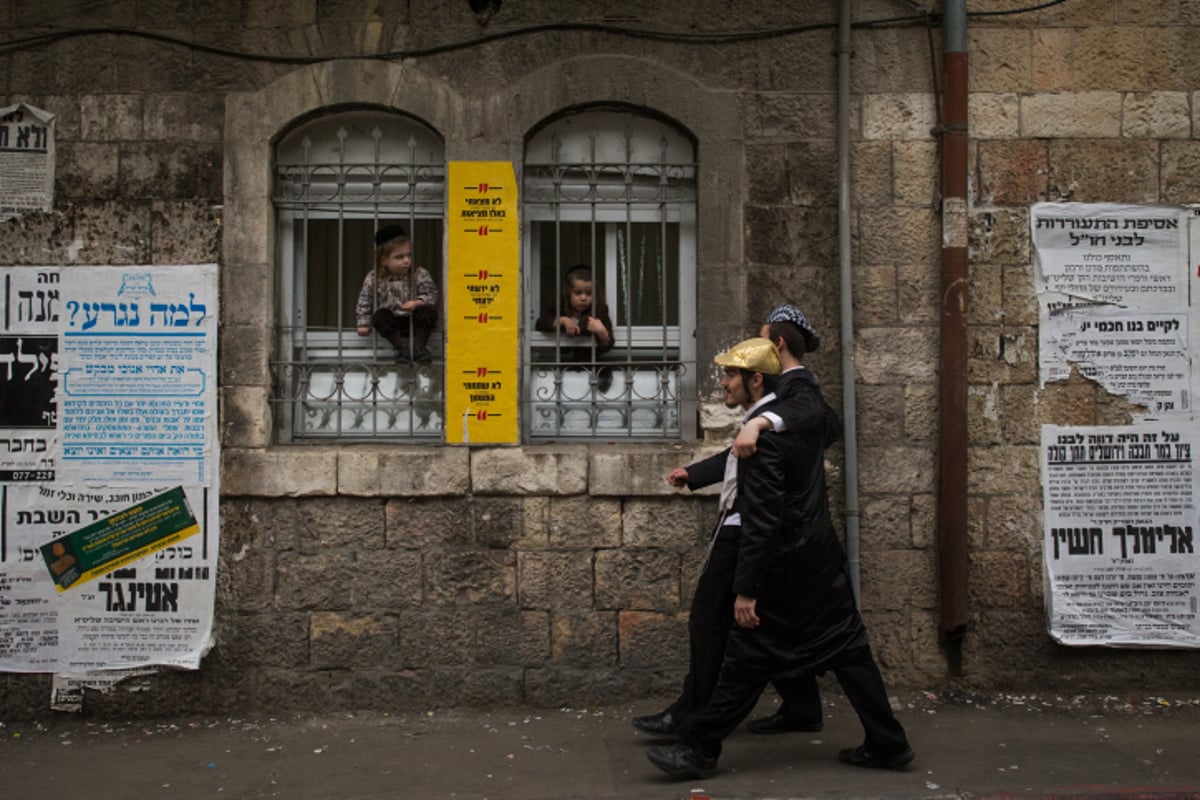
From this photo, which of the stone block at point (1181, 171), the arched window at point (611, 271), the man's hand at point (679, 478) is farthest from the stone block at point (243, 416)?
the stone block at point (1181, 171)

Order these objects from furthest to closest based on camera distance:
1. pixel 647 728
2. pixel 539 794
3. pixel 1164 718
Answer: pixel 1164 718, pixel 647 728, pixel 539 794

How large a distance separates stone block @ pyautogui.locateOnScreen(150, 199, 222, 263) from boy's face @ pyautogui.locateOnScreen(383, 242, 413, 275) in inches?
28.7

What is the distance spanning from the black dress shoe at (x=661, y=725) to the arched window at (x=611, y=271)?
4.97 ft

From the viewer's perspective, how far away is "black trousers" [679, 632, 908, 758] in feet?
14.4

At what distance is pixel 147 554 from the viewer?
5.58 m

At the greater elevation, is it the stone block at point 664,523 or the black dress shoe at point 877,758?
the stone block at point 664,523

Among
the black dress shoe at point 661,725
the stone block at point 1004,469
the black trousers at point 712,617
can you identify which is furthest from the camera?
the stone block at point 1004,469

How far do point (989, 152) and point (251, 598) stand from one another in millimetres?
4400

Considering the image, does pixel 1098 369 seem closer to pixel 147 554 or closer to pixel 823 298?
pixel 823 298

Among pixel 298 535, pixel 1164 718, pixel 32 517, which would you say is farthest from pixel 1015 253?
pixel 32 517

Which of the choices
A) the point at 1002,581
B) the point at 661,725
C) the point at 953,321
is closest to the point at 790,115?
the point at 953,321

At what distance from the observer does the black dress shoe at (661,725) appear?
16.2ft

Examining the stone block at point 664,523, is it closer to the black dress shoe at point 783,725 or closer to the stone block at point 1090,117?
the black dress shoe at point 783,725

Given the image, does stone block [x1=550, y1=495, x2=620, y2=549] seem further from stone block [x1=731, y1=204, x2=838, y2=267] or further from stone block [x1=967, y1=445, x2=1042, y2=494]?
stone block [x1=967, y1=445, x2=1042, y2=494]
